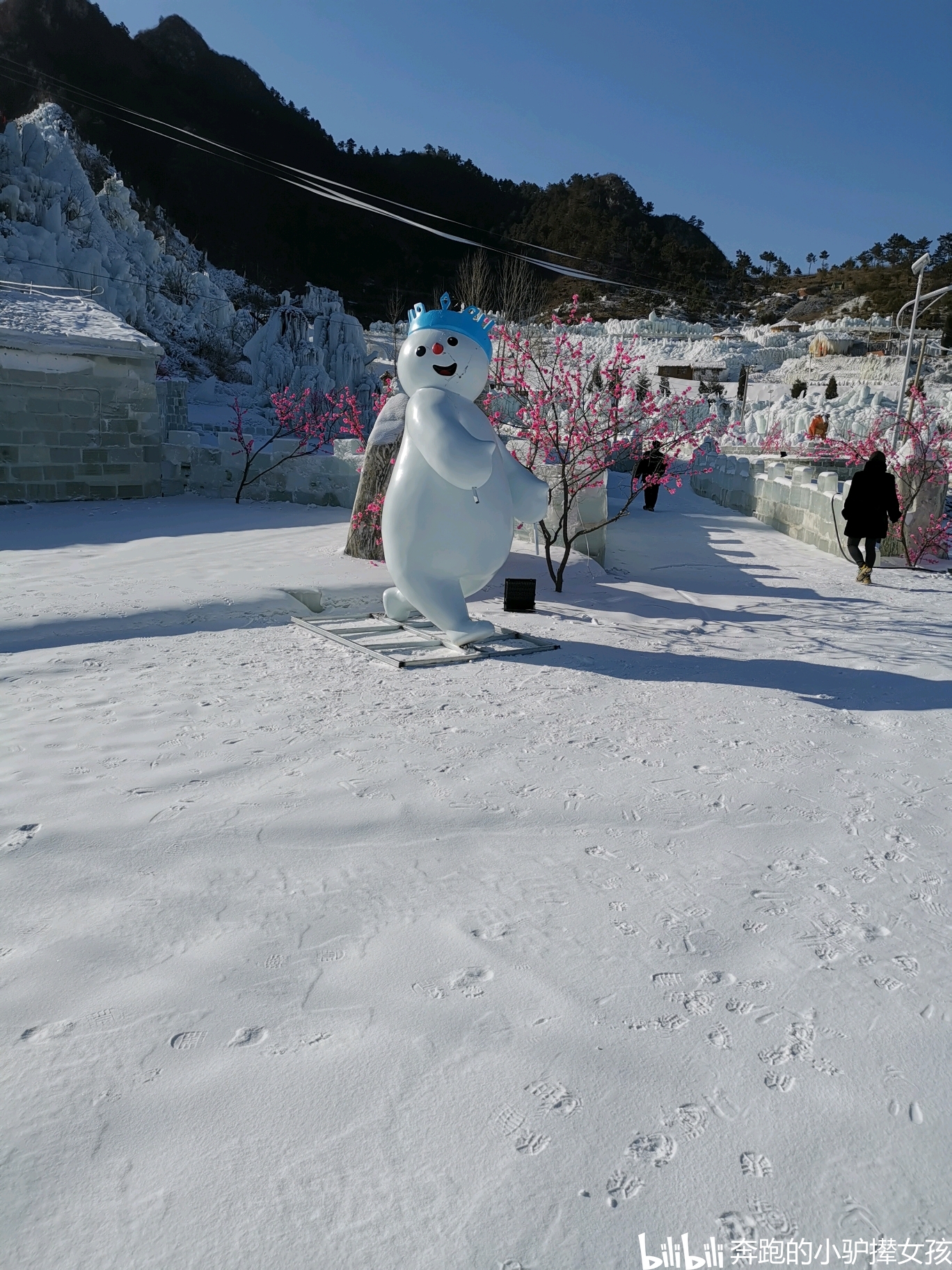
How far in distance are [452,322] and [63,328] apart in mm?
8506

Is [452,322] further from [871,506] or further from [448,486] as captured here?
[871,506]

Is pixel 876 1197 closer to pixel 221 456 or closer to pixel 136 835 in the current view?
pixel 136 835

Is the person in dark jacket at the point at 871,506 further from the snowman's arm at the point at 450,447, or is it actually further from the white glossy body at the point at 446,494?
the snowman's arm at the point at 450,447

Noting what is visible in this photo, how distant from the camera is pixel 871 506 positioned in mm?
8094

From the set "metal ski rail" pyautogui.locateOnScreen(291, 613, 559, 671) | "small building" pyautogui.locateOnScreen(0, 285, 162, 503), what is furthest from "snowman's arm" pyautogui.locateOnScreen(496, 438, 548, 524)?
"small building" pyautogui.locateOnScreen(0, 285, 162, 503)

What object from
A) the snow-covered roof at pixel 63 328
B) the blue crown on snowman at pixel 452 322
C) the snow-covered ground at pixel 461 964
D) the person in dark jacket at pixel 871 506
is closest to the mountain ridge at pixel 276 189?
the snow-covered roof at pixel 63 328

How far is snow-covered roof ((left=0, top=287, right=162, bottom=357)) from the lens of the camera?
10508mm

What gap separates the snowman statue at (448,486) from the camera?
441cm

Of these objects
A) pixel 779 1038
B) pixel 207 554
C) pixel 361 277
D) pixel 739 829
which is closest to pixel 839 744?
pixel 739 829

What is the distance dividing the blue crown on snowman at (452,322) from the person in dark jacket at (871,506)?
4.90 metres

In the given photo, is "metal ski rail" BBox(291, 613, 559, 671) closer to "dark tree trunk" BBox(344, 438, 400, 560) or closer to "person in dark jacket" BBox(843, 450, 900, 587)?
"dark tree trunk" BBox(344, 438, 400, 560)

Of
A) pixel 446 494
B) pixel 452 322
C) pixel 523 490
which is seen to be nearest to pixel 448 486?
pixel 446 494

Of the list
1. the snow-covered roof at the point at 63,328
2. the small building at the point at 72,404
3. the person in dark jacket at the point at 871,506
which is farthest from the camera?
the small building at the point at 72,404

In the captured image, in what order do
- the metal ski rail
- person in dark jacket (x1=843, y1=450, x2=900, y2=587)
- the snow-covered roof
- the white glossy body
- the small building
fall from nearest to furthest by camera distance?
the white glossy body, the metal ski rail, person in dark jacket (x1=843, y1=450, x2=900, y2=587), the snow-covered roof, the small building
